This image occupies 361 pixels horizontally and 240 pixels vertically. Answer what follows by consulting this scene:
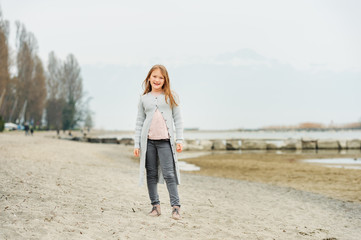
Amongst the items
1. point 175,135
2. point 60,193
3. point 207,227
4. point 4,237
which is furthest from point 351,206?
point 4,237

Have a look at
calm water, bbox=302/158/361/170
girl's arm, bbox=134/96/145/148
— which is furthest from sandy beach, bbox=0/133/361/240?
calm water, bbox=302/158/361/170

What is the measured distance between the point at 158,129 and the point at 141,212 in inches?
67.5

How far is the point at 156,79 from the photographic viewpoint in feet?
16.3

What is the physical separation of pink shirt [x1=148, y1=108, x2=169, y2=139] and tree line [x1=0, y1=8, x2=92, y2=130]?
41.6m

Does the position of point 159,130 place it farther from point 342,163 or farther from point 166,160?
point 342,163

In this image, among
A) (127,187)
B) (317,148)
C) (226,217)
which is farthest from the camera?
(317,148)

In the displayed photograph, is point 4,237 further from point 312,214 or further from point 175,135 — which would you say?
point 312,214

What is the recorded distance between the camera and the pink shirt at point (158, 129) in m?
4.90

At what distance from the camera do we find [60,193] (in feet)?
22.6

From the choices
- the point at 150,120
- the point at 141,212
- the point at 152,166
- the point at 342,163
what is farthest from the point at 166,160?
the point at 342,163

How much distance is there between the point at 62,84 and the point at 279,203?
58665 millimetres

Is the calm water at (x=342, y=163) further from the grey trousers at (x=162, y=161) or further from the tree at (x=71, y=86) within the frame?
the tree at (x=71, y=86)

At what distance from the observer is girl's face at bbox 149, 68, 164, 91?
4.94m

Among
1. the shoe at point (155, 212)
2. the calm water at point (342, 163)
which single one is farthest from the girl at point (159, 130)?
the calm water at point (342, 163)
